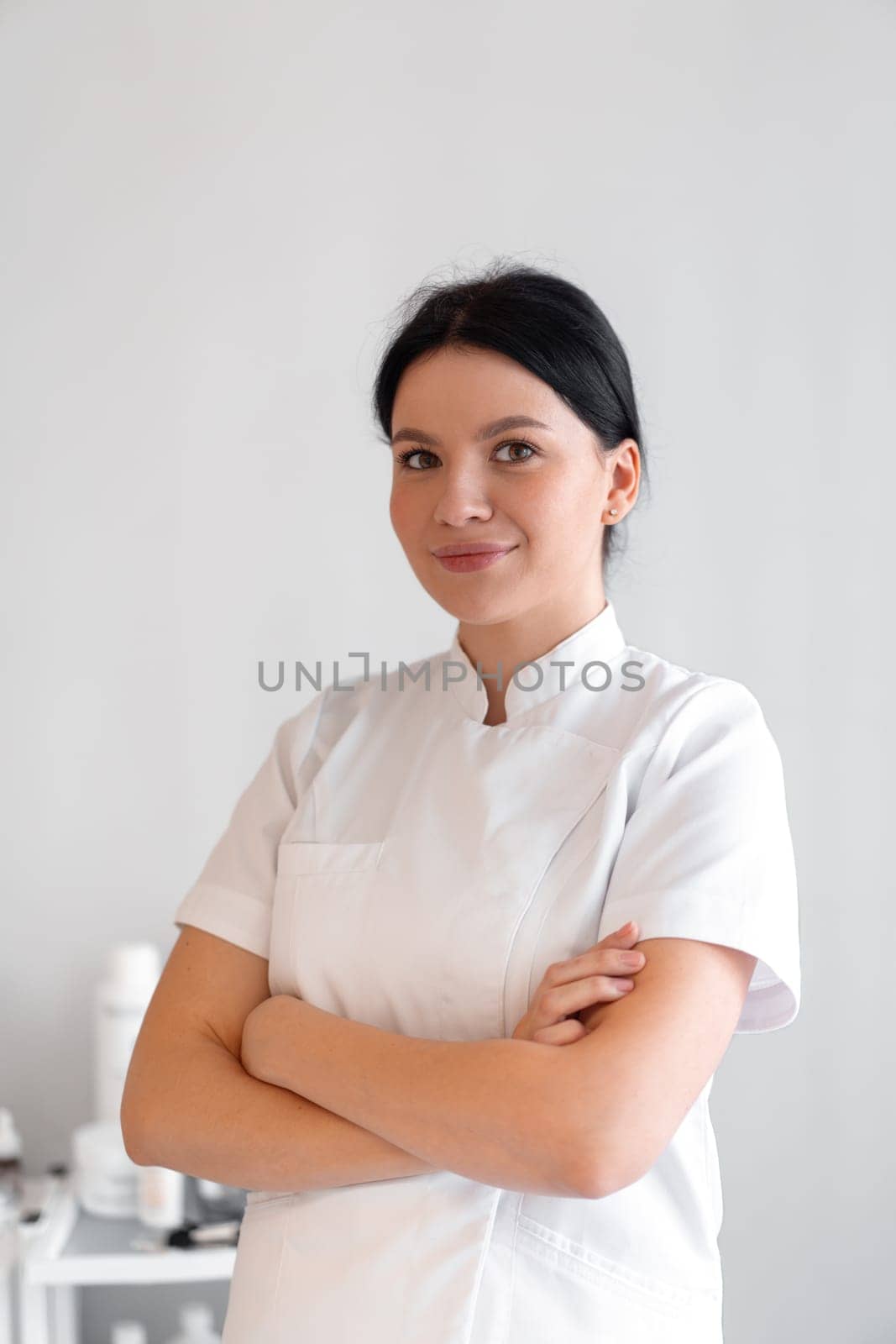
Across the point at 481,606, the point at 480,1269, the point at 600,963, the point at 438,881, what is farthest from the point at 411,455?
the point at 480,1269

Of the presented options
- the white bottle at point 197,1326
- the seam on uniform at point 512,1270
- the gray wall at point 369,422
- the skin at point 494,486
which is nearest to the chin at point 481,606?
the skin at point 494,486

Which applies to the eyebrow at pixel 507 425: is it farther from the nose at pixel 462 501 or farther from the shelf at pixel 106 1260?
the shelf at pixel 106 1260

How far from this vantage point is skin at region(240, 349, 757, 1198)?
0.85m

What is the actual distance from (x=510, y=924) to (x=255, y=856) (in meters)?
0.28

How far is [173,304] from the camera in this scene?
1971mm

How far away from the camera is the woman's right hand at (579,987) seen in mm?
878

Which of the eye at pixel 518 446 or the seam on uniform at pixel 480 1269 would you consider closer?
the seam on uniform at pixel 480 1269

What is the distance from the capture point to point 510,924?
97cm

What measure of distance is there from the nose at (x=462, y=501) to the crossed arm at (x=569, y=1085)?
1.21 ft

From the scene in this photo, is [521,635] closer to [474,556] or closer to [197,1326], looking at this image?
[474,556]

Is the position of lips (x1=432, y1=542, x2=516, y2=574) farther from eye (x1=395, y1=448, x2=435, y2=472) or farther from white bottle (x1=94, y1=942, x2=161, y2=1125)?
white bottle (x1=94, y1=942, x2=161, y2=1125)

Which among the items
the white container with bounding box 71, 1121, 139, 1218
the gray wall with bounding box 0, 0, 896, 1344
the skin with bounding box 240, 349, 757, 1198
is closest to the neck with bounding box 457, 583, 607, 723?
the skin with bounding box 240, 349, 757, 1198

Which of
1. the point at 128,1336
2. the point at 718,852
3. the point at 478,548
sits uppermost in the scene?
the point at 478,548

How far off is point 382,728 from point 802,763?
1.04 m
